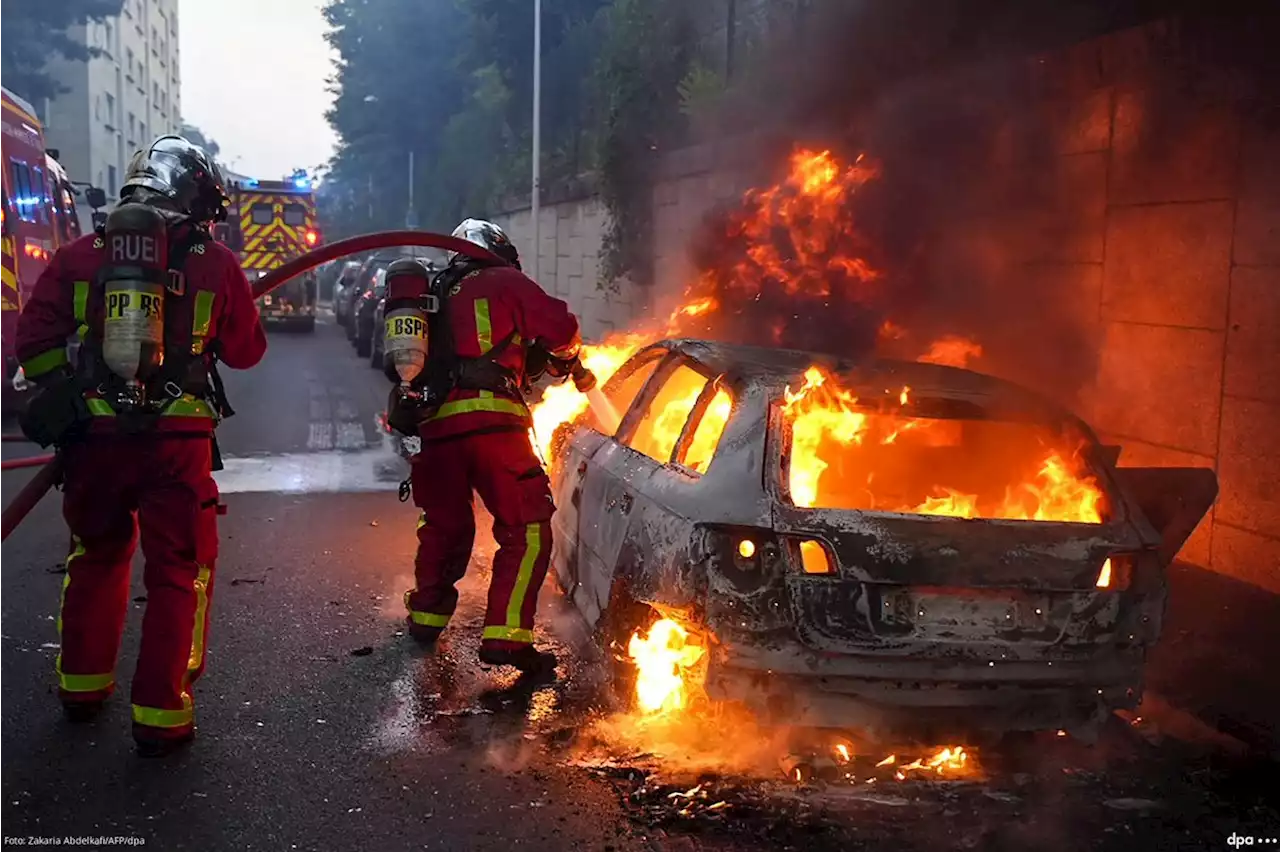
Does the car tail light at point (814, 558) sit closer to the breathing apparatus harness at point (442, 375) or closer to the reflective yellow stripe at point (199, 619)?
the breathing apparatus harness at point (442, 375)

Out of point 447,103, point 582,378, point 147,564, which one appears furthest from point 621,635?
point 447,103

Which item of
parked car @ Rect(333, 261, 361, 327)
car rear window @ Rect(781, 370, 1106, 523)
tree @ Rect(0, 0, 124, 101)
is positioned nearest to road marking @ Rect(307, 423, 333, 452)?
car rear window @ Rect(781, 370, 1106, 523)

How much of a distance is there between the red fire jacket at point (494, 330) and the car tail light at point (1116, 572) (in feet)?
7.83

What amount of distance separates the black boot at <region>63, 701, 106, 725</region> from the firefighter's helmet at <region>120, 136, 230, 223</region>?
1.84 m

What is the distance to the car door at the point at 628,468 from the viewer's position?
14.6 feet

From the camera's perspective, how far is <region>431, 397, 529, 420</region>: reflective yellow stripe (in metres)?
4.96

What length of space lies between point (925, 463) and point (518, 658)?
1812 millimetres

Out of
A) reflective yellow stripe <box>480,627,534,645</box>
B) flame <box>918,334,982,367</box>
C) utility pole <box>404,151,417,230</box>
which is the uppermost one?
utility pole <box>404,151,417,230</box>

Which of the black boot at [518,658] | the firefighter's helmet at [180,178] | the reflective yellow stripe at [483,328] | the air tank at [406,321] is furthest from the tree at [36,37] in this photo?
the black boot at [518,658]

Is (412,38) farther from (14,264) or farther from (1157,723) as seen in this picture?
(1157,723)

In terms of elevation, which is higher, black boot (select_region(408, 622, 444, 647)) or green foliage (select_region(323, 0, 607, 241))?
green foliage (select_region(323, 0, 607, 241))

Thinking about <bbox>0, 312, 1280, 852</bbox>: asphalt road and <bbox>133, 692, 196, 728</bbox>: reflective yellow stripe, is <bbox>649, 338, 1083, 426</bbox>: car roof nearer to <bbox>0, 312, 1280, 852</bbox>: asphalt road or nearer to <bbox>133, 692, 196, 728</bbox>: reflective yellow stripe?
<bbox>0, 312, 1280, 852</bbox>: asphalt road

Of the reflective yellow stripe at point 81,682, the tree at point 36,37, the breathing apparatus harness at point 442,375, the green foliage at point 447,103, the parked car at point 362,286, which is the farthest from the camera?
the tree at point 36,37

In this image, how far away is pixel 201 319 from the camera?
426 cm
